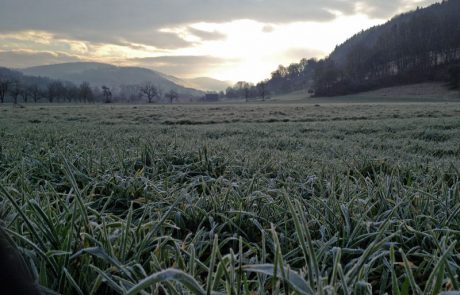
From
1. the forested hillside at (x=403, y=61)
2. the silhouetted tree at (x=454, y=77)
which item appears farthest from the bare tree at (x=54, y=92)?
the silhouetted tree at (x=454, y=77)

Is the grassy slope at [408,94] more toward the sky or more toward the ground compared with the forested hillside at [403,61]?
more toward the ground

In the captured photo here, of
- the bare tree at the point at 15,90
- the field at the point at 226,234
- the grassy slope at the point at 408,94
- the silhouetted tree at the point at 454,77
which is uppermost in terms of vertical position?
the bare tree at the point at 15,90

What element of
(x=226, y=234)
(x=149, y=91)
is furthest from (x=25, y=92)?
(x=226, y=234)

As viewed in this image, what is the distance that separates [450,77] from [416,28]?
111ft

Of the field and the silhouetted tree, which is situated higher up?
the silhouetted tree

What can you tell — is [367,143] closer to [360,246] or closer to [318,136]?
[318,136]

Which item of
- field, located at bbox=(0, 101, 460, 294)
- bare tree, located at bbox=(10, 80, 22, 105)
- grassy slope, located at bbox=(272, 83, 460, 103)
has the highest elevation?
bare tree, located at bbox=(10, 80, 22, 105)

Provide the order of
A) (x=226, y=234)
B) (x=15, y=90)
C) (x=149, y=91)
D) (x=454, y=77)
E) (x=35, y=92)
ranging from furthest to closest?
1. (x=149, y=91)
2. (x=35, y=92)
3. (x=15, y=90)
4. (x=454, y=77)
5. (x=226, y=234)

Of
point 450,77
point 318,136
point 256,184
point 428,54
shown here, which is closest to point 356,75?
point 428,54

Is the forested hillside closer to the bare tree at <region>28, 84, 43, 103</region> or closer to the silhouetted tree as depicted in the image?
the silhouetted tree

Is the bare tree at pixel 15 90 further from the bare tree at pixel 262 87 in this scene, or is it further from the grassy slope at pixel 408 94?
the grassy slope at pixel 408 94

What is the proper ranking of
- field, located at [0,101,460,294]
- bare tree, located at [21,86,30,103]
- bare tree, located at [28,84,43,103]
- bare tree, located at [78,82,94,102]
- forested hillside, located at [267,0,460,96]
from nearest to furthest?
field, located at [0,101,460,294] → forested hillside, located at [267,0,460,96] → bare tree, located at [21,86,30,103] → bare tree, located at [28,84,43,103] → bare tree, located at [78,82,94,102]

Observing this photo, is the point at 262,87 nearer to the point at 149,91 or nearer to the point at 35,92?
the point at 149,91

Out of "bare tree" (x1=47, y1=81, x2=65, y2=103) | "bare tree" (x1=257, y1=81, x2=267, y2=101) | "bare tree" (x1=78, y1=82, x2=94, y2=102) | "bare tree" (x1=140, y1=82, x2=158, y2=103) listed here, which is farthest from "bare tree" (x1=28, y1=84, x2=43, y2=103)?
"bare tree" (x1=257, y1=81, x2=267, y2=101)
